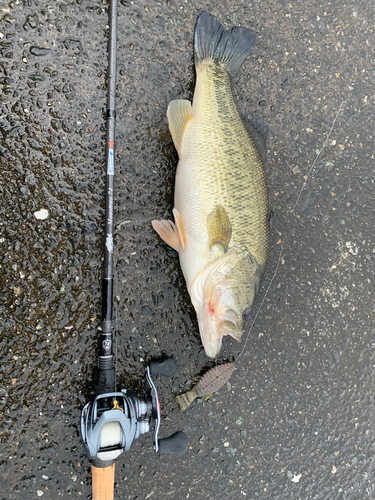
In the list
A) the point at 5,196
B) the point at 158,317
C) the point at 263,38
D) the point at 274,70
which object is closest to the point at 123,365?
the point at 158,317

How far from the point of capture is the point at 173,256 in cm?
216

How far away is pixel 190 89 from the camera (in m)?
2.21

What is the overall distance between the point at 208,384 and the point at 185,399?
18 centimetres

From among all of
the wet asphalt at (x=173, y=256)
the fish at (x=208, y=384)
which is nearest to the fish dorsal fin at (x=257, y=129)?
the wet asphalt at (x=173, y=256)

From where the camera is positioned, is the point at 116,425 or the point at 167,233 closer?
the point at 116,425

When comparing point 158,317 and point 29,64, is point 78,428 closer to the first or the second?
point 158,317

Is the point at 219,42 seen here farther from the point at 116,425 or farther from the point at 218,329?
the point at 116,425

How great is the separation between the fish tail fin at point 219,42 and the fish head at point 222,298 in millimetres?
1283

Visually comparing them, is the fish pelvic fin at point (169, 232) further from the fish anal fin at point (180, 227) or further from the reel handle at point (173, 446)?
the reel handle at point (173, 446)

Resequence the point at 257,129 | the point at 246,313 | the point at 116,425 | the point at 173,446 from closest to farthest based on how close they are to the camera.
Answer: the point at 116,425 < the point at 173,446 < the point at 246,313 < the point at 257,129

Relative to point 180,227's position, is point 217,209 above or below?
above

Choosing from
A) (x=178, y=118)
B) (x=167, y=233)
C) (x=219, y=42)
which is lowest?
(x=167, y=233)

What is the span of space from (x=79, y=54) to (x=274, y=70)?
1.37 m

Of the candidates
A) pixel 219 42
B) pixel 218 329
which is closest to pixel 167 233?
pixel 218 329
